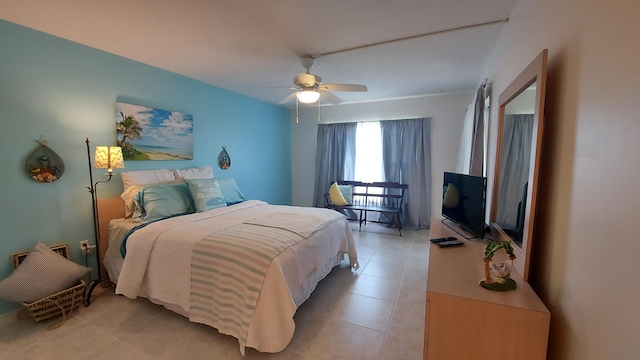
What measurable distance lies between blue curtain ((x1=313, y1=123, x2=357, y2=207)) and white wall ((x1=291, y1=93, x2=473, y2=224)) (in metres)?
0.20

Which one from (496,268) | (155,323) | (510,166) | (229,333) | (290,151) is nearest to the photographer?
(496,268)

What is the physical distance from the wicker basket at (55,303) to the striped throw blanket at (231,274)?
1120 mm

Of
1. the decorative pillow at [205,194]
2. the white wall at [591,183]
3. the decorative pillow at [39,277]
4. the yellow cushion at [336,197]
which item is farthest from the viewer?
the yellow cushion at [336,197]

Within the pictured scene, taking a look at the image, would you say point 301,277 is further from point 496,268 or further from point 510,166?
point 510,166

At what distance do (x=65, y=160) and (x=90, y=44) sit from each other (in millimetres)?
1151

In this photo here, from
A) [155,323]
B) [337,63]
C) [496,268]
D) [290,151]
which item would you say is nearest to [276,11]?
[337,63]

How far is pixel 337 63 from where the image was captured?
294 cm

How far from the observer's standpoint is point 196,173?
3381mm

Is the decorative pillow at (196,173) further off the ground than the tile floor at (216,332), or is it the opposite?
the decorative pillow at (196,173)

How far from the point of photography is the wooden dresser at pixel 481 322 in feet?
3.42

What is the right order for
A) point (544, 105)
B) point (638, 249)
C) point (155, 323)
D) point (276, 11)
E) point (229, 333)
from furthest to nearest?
1. point (155, 323)
2. point (276, 11)
3. point (229, 333)
4. point (544, 105)
5. point (638, 249)

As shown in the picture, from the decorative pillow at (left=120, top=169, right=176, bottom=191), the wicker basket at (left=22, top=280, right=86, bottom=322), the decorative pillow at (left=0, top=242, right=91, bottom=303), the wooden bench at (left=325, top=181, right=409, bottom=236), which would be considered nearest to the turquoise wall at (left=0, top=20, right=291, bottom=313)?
the decorative pillow at (left=120, top=169, right=176, bottom=191)

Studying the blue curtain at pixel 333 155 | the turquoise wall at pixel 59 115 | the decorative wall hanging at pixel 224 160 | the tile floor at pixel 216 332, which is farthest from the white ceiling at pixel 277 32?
the tile floor at pixel 216 332

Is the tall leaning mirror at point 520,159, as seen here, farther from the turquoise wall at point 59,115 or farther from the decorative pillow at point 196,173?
the decorative pillow at point 196,173
